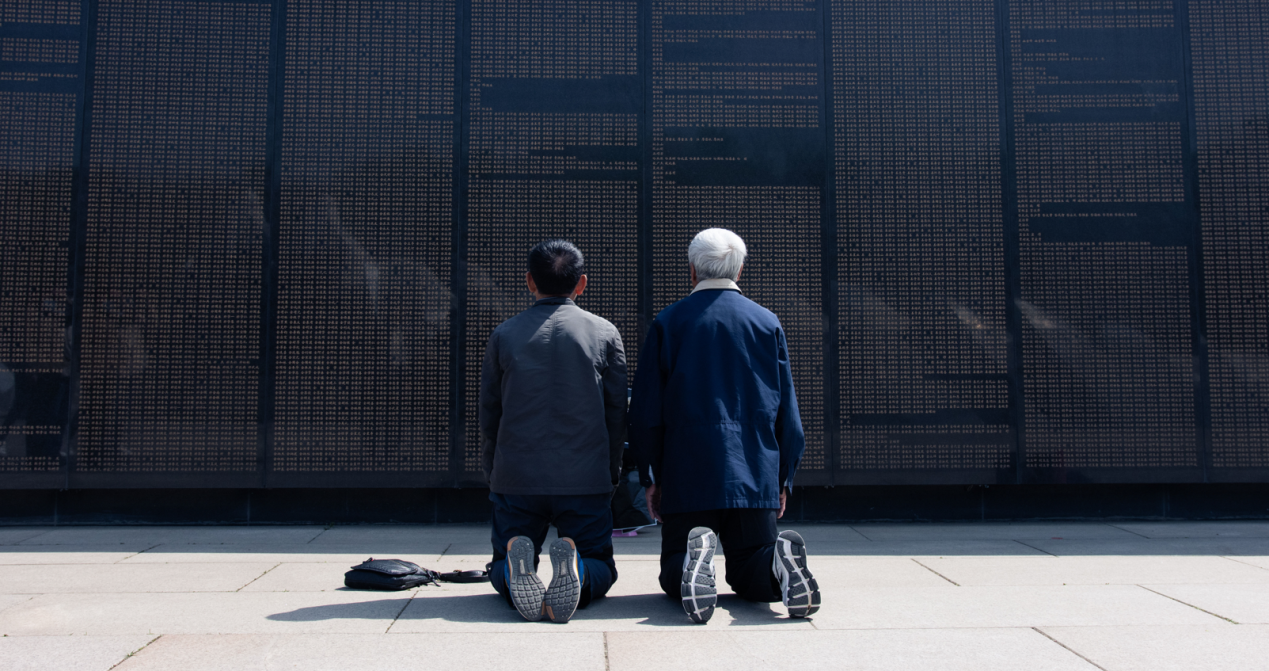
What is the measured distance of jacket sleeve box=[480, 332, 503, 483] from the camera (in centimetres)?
349

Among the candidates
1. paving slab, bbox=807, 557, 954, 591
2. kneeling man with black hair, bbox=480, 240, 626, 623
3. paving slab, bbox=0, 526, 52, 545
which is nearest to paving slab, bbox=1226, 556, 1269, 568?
paving slab, bbox=807, 557, 954, 591

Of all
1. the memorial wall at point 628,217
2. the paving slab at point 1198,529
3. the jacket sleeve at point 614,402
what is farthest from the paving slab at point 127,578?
the paving slab at point 1198,529

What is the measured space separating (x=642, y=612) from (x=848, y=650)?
0.89 meters

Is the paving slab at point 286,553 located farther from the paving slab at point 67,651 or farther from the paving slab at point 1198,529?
the paving slab at point 1198,529

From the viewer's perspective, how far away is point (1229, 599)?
3535 mm

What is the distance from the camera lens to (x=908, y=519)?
6000 mm

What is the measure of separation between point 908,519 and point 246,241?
5281mm

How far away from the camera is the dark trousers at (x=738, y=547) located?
328 centimetres

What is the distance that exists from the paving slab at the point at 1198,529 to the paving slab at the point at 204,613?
501 cm

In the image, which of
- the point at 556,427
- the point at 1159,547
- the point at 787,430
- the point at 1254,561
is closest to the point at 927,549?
the point at 1159,547

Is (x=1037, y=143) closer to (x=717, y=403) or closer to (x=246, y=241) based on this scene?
(x=717, y=403)

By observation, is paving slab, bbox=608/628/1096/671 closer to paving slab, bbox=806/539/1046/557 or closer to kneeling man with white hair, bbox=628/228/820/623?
kneeling man with white hair, bbox=628/228/820/623

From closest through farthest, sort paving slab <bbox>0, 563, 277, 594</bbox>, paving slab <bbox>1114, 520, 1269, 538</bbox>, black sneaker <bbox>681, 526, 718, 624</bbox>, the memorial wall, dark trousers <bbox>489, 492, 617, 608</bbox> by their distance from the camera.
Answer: black sneaker <bbox>681, 526, 718, 624</bbox> < dark trousers <bbox>489, 492, 617, 608</bbox> < paving slab <bbox>0, 563, 277, 594</bbox> < paving slab <bbox>1114, 520, 1269, 538</bbox> < the memorial wall

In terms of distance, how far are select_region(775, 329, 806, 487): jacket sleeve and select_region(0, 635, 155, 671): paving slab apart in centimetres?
250
